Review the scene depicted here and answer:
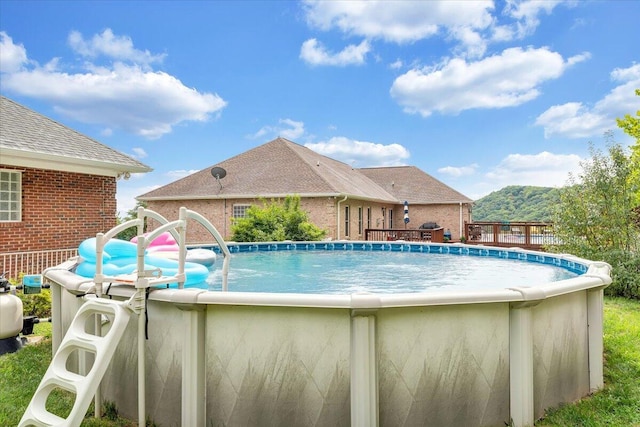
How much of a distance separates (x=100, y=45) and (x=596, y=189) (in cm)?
1640

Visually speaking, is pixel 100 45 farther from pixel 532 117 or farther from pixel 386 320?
pixel 532 117

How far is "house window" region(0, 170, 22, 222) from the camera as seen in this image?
9.82m

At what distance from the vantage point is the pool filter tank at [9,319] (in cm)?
527

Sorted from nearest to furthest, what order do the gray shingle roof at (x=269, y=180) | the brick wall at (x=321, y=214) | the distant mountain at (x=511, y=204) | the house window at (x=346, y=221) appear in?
the brick wall at (x=321, y=214)
the gray shingle roof at (x=269, y=180)
the house window at (x=346, y=221)
the distant mountain at (x=511, y=204)

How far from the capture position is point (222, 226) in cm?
2000

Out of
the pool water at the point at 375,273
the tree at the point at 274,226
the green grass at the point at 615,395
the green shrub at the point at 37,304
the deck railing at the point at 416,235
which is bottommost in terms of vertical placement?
the green grass at the point at 615,395

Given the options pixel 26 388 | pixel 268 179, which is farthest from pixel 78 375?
pixel 268 179

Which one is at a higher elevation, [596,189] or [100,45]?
[100,45]

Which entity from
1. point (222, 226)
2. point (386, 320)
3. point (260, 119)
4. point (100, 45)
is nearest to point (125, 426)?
point (386, 320)

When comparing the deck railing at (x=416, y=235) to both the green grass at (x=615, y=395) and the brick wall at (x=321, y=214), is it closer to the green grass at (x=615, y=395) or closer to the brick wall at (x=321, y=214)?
the brick wall at (x=321, y=214)

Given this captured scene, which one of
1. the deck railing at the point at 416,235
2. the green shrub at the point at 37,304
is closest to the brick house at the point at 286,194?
the deck railing at the point at 416,235

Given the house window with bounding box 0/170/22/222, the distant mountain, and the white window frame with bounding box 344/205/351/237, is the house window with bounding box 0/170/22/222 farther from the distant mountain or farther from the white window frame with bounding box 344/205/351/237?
the distant mountain

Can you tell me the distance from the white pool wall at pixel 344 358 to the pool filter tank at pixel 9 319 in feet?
A: 9.72

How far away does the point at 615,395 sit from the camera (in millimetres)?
4109
